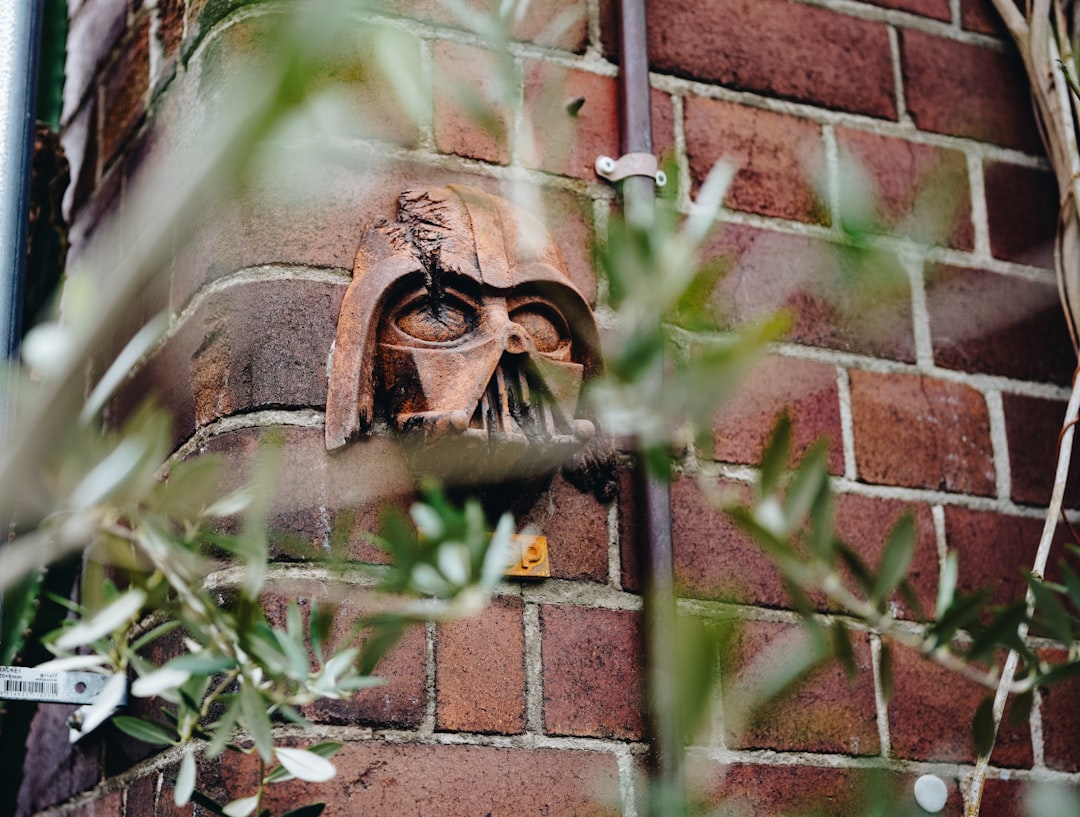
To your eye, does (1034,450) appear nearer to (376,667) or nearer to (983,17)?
(983,17)

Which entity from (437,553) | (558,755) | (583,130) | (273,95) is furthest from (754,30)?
(273,95)

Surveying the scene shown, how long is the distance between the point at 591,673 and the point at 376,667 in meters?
0.18

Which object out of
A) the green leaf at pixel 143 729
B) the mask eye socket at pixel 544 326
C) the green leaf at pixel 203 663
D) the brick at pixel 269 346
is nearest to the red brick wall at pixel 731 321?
the brick at pixel 269 346

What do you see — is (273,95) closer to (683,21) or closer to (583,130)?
(583,130)

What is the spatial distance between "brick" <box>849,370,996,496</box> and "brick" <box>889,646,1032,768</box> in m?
0.17

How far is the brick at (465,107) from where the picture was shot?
44.9 inches

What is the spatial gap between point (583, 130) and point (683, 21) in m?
0.17

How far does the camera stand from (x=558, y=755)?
1024 mm

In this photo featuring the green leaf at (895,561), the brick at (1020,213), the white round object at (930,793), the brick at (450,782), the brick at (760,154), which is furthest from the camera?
the brick at (1020,213)

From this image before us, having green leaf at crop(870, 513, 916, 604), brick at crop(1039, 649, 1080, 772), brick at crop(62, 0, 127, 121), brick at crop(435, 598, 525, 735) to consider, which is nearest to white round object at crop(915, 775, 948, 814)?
brick at crop(1039, 649, 1080, 772)

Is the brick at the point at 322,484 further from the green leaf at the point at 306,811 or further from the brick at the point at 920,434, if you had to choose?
the brick at the point at 920,434

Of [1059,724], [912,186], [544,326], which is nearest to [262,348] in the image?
[544,326]

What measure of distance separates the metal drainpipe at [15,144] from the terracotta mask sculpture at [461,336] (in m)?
0.24

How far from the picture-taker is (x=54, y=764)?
1.29 metres
